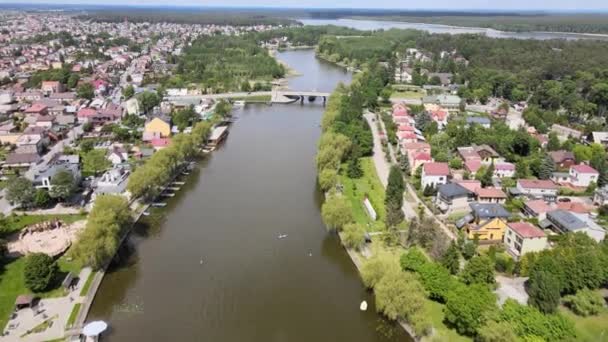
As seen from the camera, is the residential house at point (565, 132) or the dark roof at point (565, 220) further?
the residential house at point (565, 132)

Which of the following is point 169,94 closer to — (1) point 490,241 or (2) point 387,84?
(2) point 387,84

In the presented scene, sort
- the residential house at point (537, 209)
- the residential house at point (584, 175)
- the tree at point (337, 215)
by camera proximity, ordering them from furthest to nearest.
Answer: the residential house at point (584, 175), the residential house at point (537, 209), the tree at point (337, 215)

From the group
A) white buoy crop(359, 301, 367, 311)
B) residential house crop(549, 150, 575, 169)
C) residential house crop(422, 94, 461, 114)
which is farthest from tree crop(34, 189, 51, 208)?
residential house crop(422, 94, 461, 114)

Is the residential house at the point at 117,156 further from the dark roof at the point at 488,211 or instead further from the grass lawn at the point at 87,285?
the dark roof at the point at 488,211

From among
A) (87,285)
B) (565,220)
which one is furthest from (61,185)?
(565,220)

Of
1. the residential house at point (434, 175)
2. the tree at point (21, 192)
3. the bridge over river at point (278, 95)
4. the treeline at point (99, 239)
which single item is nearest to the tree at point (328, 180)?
the residential house at point (434, 175)

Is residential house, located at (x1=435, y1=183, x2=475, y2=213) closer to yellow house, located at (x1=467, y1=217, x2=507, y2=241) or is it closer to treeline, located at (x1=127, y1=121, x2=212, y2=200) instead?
yellow house, located at (x1=467, y1=217, x2=507, y2=241)

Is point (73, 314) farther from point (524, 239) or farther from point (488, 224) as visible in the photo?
point (524, 239)
